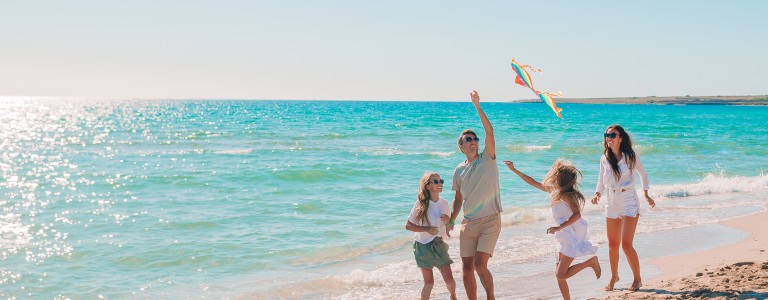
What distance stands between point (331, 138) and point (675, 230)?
29013 mm

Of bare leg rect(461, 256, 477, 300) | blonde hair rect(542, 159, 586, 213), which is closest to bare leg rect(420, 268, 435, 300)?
bare leg rect(461, 256, 477, 300)

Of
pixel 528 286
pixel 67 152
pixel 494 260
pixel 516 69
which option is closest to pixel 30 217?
pixel 494 260

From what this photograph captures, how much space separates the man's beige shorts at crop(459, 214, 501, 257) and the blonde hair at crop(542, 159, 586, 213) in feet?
1.82

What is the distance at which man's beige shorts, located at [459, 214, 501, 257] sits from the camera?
227 inches

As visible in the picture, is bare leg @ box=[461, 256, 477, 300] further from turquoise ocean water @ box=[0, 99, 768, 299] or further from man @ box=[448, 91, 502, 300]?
turquoise ocean water @ box=[0, 99, 768, 299]

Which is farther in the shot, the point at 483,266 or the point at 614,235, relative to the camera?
the point at 614,235

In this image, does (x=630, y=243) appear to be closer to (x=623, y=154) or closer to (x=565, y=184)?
(x=623, y=154)

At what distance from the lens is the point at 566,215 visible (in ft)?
19.1

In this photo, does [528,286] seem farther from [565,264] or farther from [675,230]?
[675,230]

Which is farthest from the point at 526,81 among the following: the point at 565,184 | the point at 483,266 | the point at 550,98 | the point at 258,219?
the point at 258,219

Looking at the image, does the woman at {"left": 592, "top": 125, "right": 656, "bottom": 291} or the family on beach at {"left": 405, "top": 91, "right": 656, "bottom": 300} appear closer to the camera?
the family on beach at {"left": 405, "top": 91, "right": 656, "bottom": 300}

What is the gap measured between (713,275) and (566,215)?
2.19m

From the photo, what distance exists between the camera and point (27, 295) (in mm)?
8320

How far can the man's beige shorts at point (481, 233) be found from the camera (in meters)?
5.78
